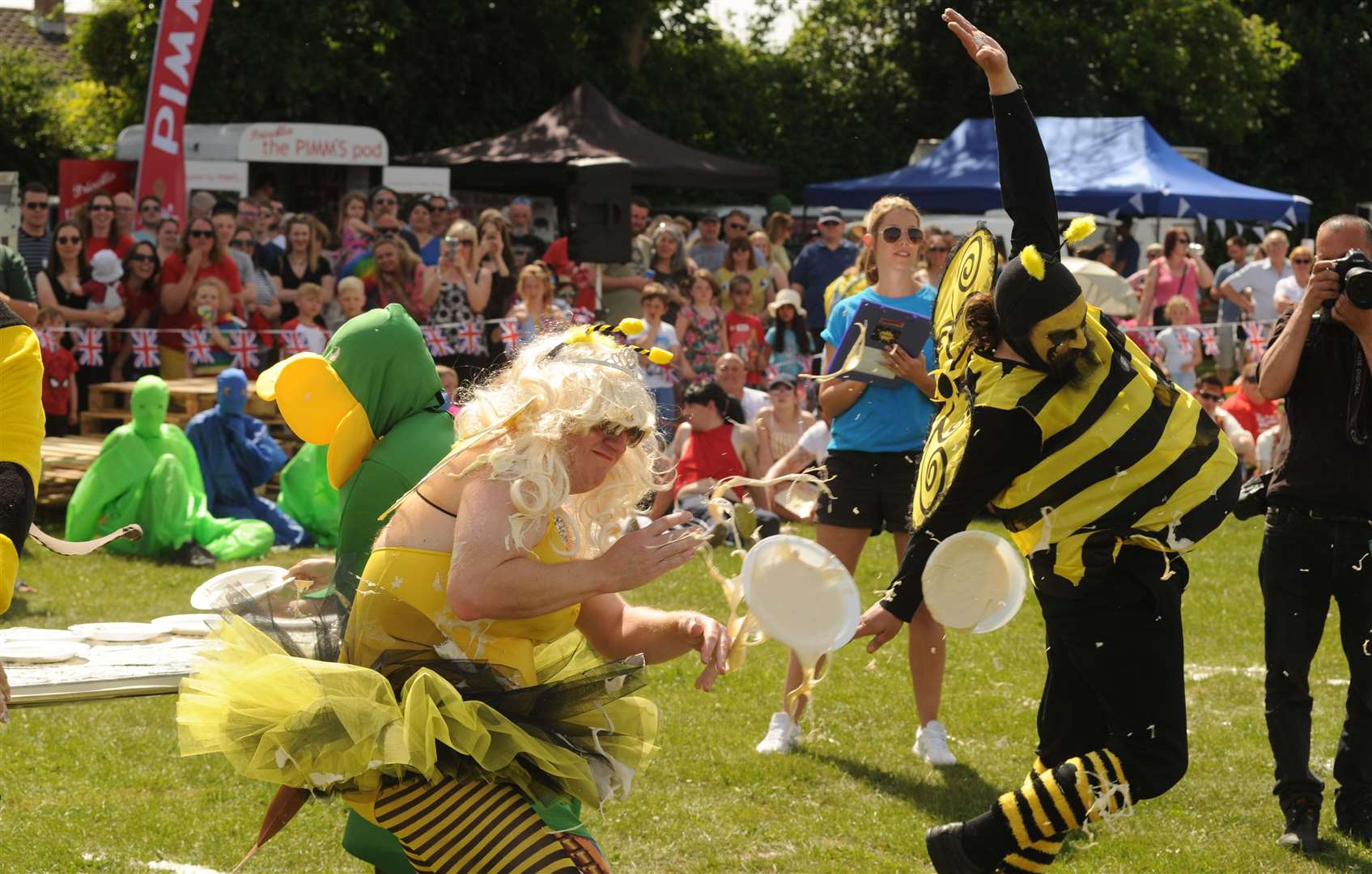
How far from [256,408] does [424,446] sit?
26.8 feet

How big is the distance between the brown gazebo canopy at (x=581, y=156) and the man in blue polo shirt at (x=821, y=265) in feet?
16.1

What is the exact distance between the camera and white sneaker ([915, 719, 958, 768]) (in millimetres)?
5879

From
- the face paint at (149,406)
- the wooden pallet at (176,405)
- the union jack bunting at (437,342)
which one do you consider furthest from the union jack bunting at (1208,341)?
the face paint at (149,406)

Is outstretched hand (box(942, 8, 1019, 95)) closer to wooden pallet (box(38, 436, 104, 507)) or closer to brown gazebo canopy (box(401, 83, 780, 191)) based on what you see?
wooden pallet (box(38, 436, 104, 507))

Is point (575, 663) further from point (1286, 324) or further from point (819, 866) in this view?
point (1286, 324)

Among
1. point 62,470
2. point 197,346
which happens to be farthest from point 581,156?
point 62,470

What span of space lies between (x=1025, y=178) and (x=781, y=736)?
2932 mm

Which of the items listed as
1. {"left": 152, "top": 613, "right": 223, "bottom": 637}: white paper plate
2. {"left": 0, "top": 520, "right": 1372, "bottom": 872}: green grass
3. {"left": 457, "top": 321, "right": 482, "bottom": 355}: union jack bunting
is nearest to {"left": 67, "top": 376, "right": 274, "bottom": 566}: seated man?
{"left": 0, "top": 520, "right": 1372, "bottom": 872}: green grass

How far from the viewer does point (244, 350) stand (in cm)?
1176

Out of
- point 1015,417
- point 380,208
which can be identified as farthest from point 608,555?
point 380,208

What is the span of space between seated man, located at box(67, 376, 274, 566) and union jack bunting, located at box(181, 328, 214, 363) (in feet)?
6.66

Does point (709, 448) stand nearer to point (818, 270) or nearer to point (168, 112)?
point (818, 270)

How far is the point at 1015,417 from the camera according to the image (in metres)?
3.72

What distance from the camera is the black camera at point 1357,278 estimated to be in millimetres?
4508
